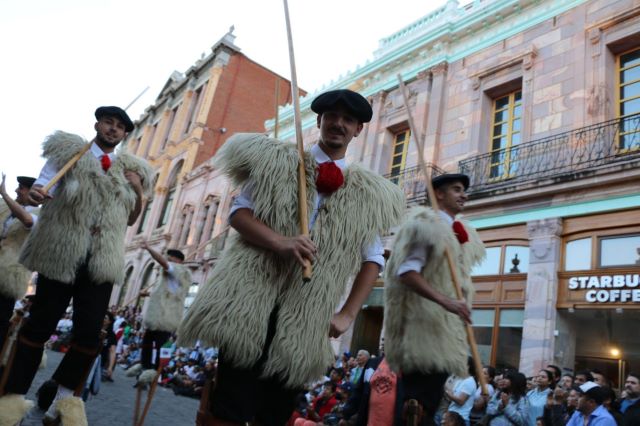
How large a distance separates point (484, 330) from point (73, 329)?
10368mm

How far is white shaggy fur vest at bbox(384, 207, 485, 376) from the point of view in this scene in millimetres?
3376

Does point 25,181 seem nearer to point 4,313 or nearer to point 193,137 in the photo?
point 4,313

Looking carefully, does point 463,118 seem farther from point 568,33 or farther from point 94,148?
point 94,148

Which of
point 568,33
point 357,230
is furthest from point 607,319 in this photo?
point 357,230

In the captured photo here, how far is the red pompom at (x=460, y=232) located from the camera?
3.90 m

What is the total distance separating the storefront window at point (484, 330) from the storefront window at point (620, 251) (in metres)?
2.78

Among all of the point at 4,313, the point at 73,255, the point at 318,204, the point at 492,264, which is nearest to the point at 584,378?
the point at 492,264

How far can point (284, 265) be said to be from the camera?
2.33 metres

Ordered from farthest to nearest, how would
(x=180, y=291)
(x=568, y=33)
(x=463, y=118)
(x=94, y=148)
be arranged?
(x=463, y=118)
(x=568, y=33)
(x=180, y=291)
(x=94, y=148)

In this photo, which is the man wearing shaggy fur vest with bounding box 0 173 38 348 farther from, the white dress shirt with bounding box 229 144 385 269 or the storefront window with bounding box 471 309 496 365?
the storefront window with bounding box 471 309 496 365

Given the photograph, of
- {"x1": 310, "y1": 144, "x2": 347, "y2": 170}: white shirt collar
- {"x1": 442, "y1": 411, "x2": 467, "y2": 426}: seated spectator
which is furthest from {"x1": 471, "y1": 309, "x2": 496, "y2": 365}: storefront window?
{"x1": 310, "y1": 144, "x2": 347, "y2": 170}: white shirt collar

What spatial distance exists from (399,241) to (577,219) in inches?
344

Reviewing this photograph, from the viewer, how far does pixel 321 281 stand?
2.32 meters

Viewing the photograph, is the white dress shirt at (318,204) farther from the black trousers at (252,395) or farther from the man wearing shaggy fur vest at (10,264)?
the man wearing shaggy fur vest at (10,264)
